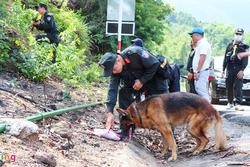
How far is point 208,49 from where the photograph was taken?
9828 millimetres

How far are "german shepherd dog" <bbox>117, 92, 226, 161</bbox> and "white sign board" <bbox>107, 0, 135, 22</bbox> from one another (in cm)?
734

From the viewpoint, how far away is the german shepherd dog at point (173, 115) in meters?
7.61

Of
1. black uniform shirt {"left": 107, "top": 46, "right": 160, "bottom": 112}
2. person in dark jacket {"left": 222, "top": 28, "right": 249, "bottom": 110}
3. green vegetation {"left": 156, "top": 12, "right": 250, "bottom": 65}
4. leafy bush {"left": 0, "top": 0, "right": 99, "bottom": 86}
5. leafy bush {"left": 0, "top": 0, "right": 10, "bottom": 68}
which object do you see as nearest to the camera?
black uniform shirt {"left": 107, "top": 46, "right": 160, "bottom": 112}

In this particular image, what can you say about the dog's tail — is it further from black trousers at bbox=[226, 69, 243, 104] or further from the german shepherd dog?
black trousers at bbox=[226, 69, 243, 104]

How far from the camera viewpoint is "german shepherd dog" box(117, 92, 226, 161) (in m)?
7.61

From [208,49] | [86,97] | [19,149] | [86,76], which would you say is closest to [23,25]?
[86,97]

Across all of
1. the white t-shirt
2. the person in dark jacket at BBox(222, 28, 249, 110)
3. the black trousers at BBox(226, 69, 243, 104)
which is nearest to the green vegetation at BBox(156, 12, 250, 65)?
the black trousers at BBox(226, 69, 243, 104)

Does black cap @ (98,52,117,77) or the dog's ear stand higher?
black cap @ (98,52,117,77)

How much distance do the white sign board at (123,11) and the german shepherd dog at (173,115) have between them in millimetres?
7339

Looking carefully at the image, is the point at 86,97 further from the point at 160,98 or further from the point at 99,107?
the point at 160,98

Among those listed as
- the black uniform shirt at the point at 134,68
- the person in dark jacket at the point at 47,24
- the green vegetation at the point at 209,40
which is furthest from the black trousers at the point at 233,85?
the green vegetation at the point at 209,40

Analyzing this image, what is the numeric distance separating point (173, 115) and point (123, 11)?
24.7 ft

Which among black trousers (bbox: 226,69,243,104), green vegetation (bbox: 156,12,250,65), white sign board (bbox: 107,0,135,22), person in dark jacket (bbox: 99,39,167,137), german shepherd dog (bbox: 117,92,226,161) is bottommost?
green vegetation (bbox: 156,12,250,65)

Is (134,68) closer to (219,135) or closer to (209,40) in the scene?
(219,135)
